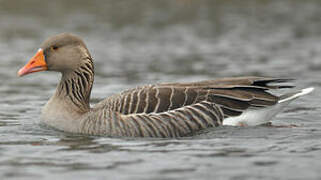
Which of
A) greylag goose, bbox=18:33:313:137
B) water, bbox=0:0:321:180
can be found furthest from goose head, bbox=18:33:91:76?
water, bbox=0:0:321:180

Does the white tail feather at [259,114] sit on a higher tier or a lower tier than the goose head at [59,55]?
lower

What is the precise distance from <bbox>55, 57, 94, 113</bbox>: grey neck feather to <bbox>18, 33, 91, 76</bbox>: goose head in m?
0.09

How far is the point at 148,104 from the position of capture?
1046cm

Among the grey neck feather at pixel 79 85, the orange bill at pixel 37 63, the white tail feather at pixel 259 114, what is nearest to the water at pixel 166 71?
the white tail feather at pixel 259 114

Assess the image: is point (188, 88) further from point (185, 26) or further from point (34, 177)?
point (185, 26)

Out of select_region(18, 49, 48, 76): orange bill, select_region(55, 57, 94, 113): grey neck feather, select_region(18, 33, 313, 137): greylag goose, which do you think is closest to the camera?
select_region(18, 33, 313, 137): greylag goose

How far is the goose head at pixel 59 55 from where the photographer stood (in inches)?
441

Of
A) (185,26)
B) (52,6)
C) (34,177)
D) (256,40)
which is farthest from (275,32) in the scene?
(34,177)

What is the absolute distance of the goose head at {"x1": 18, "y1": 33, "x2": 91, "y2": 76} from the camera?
1120 cm

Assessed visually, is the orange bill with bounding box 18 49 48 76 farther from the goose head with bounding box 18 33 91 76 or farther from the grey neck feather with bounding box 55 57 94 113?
the grey neck feather with bounding box 55 57 94 113

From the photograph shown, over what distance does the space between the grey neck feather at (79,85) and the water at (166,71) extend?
71cm

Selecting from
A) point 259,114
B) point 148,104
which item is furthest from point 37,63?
point 259,114

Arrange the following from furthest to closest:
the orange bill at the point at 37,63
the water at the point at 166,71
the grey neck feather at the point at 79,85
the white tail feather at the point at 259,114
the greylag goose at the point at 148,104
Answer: the grey neck feather at the point at 79,85
the orange bill at the point at 37,63
the white tail feather at the point at 259,114
the greylag goose at the point at 148,104
the water at the point at 166,71

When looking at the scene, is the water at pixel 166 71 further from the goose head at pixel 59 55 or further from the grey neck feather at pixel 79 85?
the goose head at pixel 59 55
